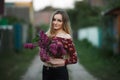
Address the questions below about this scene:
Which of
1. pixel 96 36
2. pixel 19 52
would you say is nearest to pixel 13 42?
pixel 19 52

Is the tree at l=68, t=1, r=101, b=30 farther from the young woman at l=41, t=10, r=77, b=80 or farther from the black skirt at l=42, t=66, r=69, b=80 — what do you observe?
the black skirt at l=42, t=66, r=69, b=80

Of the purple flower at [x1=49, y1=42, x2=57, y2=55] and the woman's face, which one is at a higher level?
the woman's face

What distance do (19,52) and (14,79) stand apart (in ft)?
36.0

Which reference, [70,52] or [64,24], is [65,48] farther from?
[64,24]

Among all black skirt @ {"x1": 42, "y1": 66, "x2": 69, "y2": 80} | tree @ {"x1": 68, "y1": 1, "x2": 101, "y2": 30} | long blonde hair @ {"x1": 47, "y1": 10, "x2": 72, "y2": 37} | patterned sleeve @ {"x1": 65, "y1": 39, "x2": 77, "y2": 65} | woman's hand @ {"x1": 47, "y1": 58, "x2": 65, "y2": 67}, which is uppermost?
tree @ {"x1": 68, "y1": 1, "x2": 101, "y2": 30}

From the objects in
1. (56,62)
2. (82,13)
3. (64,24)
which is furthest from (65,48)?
(82,13)

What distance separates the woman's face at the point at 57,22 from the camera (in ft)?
17.4

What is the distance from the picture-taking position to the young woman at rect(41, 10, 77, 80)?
5191 millimetres

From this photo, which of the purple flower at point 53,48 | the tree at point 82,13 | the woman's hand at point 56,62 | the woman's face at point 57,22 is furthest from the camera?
the tree at point 82,13

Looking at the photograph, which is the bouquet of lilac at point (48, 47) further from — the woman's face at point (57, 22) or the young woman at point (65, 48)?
the woman's face at point (57, 22)

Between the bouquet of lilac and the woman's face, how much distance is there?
0.20 m

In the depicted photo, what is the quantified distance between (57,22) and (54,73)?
0.66m

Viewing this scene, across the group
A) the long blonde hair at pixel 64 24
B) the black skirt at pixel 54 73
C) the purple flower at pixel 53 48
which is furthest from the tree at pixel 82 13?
the purple flower at pixel 53 48

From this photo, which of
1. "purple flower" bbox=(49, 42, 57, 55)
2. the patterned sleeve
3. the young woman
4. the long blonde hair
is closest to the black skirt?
the young woman
